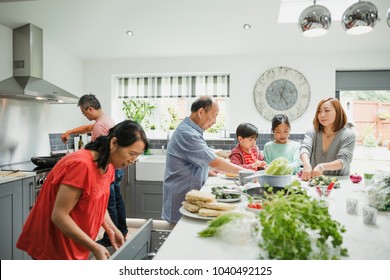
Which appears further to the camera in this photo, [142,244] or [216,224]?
[142,244]

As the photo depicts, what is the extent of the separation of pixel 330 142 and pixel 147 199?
97.6 inches

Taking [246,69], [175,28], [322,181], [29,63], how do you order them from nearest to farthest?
[322,181] → [29,63] → [175,28] → [246,69]

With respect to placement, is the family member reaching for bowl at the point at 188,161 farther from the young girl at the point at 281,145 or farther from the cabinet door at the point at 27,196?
the cabinet door at the point at 27,196

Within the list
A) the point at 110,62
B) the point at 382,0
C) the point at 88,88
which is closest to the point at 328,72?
the point at 382,0

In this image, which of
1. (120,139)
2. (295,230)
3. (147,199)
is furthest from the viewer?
(147,199)

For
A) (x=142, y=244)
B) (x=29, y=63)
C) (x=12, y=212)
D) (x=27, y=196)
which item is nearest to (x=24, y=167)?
(x=27, y=196)

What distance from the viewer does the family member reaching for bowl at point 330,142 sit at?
6.48 feet

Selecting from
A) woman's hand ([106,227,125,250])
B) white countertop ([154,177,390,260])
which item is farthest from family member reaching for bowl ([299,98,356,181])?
woman's hand ([106,227,125,250])

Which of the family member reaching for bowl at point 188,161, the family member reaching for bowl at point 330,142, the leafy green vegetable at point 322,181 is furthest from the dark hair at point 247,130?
the leafy green vegetable at point 322,181

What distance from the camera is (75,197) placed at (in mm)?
1182

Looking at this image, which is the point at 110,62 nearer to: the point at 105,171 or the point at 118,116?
the point at 118,116

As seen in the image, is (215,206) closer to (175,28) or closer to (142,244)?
(142,244)

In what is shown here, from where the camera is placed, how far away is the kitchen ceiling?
3186 millimetres

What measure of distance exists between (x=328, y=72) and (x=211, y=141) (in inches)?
Result: 73.4
